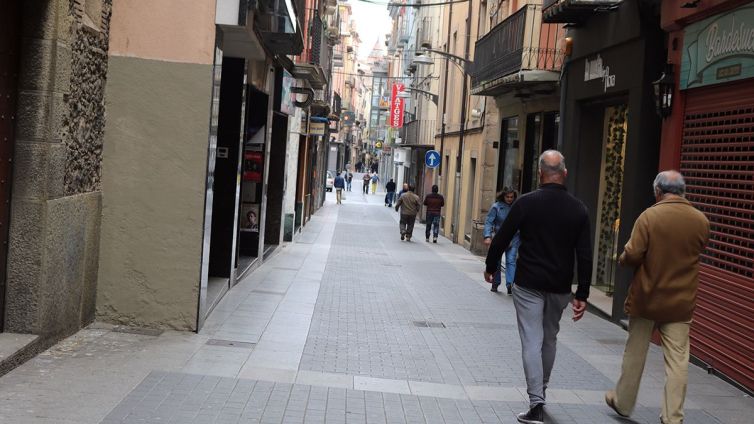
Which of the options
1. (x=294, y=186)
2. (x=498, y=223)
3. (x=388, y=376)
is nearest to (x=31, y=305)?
(x=388, y=376)

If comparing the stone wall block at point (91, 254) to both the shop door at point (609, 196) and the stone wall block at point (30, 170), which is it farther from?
the shop door at point (609, 196)

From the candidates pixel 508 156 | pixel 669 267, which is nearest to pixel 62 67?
pixel 669 267

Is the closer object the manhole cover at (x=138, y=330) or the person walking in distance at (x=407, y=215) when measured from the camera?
the manhole cover at (x=138, y=330)

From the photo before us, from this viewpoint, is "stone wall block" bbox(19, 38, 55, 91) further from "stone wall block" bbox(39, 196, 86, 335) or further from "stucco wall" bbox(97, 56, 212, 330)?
"stucco wall" bbox(97, 56, 212, 330)

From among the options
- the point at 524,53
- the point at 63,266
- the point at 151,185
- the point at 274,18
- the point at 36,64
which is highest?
the point at 524,53

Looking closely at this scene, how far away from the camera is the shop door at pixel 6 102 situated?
7.16 meters

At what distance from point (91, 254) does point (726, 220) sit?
6345 millimetres

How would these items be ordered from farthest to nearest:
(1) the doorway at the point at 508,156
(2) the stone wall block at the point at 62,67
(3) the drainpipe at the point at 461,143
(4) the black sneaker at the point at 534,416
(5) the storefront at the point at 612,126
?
(3) the drainpipe at the point at 461,143
(1) the doorway at the point at 508,156
(5) the storefront at the point at 612,126
(2) the stone wall block at the point at 62,67
(4) the black sneaker at the point at 534,416

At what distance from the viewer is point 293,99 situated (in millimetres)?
20391

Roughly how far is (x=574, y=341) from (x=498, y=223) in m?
5.00

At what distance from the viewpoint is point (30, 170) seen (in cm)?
749

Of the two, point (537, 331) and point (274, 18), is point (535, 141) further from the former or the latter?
point (537, 331)

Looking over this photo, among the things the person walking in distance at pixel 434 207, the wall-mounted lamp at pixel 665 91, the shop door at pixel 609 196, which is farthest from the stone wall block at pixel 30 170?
the person walking in distance at pixel 434 207

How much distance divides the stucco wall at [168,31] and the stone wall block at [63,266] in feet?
5.52
